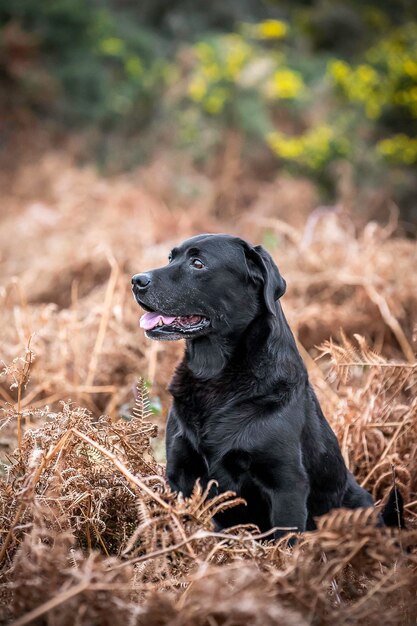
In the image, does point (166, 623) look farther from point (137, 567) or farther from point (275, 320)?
point (275, 320)

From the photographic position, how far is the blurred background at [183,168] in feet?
18.7

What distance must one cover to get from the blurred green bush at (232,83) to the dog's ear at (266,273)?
1043 cm

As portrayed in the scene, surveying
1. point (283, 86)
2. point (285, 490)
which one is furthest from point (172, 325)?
point (283, 86)

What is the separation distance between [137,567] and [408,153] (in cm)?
1170

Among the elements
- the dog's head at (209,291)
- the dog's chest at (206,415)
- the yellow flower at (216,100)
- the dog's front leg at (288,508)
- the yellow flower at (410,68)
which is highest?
the dog's head at (209,291)

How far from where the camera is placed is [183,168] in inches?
647

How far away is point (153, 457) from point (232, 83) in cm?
1567

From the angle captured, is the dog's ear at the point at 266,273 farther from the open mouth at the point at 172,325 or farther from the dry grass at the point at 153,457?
the dry grass at the point at 153,457

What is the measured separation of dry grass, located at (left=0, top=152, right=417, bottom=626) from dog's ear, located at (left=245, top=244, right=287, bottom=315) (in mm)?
440

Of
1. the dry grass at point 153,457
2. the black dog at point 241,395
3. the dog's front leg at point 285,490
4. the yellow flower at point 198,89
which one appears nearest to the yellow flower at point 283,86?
the yellow flower at point 198,89

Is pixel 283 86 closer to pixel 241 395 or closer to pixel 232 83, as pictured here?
pixel 232 83

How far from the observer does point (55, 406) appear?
5344 millimetres

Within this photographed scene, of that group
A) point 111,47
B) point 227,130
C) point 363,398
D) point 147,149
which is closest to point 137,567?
point 363,398

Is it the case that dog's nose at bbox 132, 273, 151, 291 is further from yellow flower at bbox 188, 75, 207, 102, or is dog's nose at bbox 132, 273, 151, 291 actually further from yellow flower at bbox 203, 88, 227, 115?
yellow flower at bbox 188, 75, 207, 102
